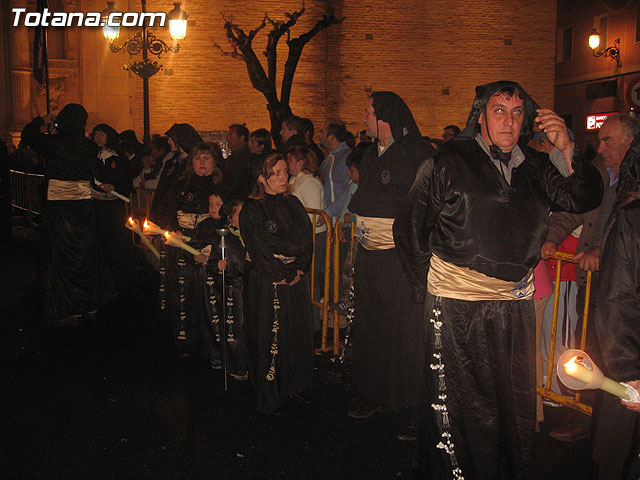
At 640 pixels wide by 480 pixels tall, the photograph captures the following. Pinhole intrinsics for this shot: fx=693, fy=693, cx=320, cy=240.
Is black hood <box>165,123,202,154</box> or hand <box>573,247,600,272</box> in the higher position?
black hood <box>165,123,202,154</box>

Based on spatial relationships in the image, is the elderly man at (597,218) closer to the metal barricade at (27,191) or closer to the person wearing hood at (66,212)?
the person wearing hood at (66,212)

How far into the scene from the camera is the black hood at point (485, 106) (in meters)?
3.64

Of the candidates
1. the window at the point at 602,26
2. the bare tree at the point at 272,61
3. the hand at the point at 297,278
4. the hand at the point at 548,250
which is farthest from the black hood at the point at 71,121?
the window at the point at 602,26

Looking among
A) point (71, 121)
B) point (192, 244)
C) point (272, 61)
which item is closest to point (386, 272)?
point (192, 244)

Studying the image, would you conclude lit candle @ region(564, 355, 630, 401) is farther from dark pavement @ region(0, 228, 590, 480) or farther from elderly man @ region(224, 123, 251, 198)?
elderly man @ region(224, 123, 251, 198)

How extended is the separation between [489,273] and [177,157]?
4.67 metres

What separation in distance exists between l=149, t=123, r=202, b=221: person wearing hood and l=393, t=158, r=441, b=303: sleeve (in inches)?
139

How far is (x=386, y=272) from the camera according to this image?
5137 mm

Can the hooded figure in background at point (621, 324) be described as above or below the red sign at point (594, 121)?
below

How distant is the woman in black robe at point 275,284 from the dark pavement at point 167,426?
0.29 meters

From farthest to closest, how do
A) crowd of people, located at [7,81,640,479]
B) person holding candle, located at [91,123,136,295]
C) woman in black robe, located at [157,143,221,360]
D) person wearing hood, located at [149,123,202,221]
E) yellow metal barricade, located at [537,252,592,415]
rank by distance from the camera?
person holding candle, located at [91,123,136,295]
person wearing hood, located at [149,123,202,221]
woman in black robe, located at [157,143,221,360]
yellow metal barricade, located at [537,252,592,415]
crowd of people, located at [7,81,640,479]

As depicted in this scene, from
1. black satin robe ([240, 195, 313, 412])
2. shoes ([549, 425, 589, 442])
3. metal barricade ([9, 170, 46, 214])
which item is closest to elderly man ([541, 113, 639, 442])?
shoes ([549, 425, 589, 442])

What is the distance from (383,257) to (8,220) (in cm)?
1158

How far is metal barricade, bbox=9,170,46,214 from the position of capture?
1517 centimetres
